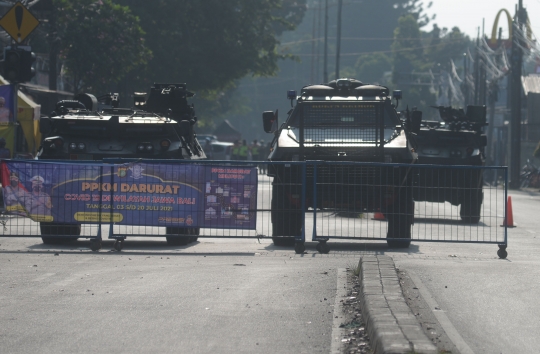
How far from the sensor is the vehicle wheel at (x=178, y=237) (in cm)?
1334

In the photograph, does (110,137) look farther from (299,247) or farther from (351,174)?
(351,174)

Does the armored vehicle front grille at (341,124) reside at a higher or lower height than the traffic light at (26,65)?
lower

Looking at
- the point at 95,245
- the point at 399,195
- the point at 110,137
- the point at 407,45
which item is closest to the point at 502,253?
the point at 399,195

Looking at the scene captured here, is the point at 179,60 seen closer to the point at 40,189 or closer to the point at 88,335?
the point at 40,189

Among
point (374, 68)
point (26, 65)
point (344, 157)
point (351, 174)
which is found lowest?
point (351, 174)

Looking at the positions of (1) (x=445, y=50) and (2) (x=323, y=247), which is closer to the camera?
(2) (x=323, y=247)

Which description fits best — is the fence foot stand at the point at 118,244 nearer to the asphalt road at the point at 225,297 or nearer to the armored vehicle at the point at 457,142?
the asphalt road at the point at 225,297

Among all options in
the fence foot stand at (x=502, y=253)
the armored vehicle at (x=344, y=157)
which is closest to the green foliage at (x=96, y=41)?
the armored vehicle at (x=344, y=157)

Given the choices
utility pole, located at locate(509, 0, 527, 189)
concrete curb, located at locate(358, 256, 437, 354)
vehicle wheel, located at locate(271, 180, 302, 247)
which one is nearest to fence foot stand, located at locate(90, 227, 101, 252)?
vehicle wheel, located at locate(271, 180, 302, 247)

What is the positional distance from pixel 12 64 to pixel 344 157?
740 centimetres

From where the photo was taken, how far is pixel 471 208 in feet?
46.8

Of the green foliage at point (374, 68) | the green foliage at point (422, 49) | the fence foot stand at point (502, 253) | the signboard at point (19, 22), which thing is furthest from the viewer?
the green foliage at point (374, 68)

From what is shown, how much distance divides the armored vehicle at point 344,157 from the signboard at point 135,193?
684mm

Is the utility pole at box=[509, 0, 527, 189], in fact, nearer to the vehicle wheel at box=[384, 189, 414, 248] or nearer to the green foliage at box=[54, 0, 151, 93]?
the green foliage at box=[54, 0, 151, 93]
